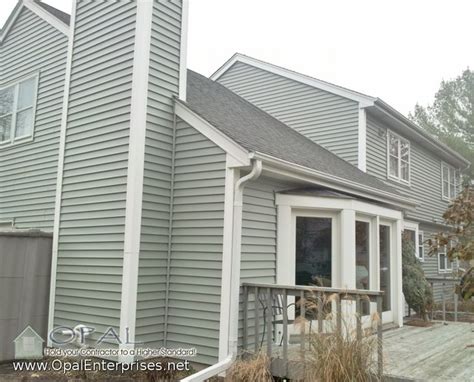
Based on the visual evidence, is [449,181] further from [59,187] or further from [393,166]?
[59,187]

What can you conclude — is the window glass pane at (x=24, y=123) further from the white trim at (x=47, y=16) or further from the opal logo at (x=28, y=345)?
the opal logo at (x=28, y=345)

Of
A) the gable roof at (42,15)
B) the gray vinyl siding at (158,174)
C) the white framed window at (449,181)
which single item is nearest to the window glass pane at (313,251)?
the gray vinyl siding at (158,174)

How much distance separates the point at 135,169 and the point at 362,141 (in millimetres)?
6724

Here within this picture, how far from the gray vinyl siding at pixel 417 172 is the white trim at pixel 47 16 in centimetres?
730

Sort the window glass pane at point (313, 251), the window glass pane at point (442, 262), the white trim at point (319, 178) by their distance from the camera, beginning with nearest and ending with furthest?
the white trim at point (319, 178)
the window glass pane at point (313, 251)
the window glass pane at point (442, 262)

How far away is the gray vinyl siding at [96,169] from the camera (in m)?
5.95

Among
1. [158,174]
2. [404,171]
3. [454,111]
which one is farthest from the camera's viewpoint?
[454,111]

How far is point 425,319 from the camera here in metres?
8.95

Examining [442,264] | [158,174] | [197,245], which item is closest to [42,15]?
[158,174]

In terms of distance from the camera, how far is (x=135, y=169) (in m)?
5.77

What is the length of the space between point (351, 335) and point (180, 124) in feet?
11.8

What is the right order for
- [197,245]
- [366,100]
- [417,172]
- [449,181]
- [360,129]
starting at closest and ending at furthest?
[197,245]
[366,100]
[360,129]
[417,172]
[449,181]

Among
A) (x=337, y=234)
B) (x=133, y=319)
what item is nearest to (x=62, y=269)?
(x=133, y=319)

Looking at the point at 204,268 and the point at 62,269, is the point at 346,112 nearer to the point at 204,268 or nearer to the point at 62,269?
the point at 204,268
